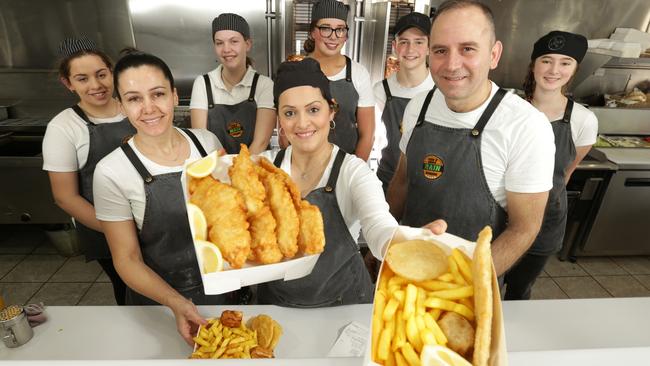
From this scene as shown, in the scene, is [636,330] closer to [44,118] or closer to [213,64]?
[213,64]

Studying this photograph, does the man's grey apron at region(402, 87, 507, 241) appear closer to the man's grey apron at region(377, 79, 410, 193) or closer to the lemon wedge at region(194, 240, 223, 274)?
the man's grey apron at region(377, 79, 410, 193)

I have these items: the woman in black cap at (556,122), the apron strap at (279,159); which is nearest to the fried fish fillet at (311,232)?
the apron strap at (279,159)

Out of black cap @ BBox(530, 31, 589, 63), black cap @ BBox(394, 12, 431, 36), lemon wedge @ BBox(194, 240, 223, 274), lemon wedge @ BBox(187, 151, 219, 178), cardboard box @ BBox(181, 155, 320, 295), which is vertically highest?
black cap @ BBox(394, 12, 431, 36)

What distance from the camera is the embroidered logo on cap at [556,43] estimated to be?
7.61 feet

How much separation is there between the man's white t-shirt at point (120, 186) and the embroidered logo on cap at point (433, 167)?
3.64 feet

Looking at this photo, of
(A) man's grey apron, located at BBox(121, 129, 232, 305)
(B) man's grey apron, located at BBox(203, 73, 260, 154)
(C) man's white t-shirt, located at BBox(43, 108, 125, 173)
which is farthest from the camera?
(B) man's grey apron, located at BBox(203, 73, 260, 154)

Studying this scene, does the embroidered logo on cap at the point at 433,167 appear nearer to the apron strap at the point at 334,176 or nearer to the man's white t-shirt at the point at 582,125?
the apron strap at the point at 334,176

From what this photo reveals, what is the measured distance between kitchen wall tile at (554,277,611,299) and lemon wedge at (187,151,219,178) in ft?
11.9

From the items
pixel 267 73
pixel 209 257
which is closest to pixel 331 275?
pixel 209 257

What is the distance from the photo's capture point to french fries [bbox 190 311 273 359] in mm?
1210

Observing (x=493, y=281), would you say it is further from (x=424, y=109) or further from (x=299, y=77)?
(x=424, y=109)

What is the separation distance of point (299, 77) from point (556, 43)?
1.71 metres

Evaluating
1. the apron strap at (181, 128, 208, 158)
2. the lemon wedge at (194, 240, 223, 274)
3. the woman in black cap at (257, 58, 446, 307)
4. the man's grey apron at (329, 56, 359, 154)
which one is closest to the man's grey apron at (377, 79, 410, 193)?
the man's grey apron at (329, 56, 359, 154)

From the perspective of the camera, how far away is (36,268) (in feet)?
12.4
